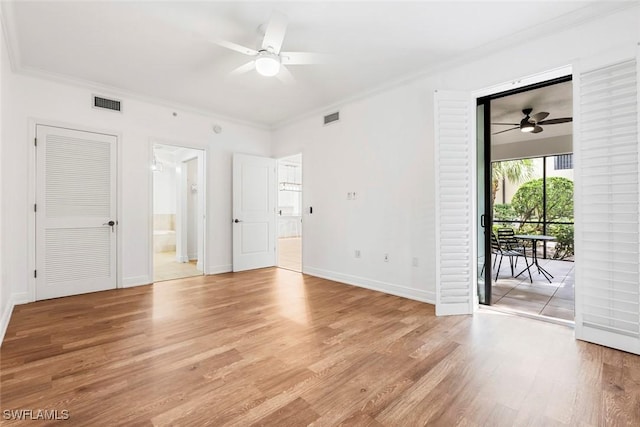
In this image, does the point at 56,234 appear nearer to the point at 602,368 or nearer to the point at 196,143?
the point at 196,143

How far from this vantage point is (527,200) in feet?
25.2

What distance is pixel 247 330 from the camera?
2719mm

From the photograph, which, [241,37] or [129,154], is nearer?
[241,37]

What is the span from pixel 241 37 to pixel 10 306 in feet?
12.6

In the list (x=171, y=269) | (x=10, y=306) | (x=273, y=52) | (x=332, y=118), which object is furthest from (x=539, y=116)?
(x=10, y=306)

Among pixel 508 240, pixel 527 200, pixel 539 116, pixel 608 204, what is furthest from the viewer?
pixel 527 200

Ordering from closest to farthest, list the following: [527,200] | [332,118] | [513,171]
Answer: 1. [332,118]
2. [527,200]
3. [513,171]

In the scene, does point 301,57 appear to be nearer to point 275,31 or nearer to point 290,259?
point 275,31

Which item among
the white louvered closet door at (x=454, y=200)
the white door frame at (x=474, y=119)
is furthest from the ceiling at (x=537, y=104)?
the white louvered closet door at (x=454, y=200)

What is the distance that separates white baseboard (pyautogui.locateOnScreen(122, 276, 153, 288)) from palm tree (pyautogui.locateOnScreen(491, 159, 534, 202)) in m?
8.13

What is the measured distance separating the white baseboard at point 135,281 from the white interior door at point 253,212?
138 cm

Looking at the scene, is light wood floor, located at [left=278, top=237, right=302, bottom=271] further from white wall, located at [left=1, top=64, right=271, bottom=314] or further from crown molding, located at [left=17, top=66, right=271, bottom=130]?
crown molding, located at [left=17, top=66, right=271, bottom=130]

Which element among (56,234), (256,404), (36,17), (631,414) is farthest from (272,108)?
(631,414)

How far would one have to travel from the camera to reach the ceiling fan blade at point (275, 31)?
236 centimetres
